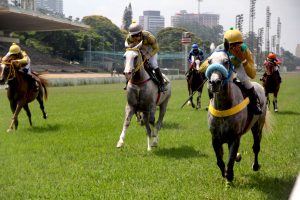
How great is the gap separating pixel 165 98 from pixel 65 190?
Result: 4.59 metres

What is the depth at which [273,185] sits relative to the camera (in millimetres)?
6152

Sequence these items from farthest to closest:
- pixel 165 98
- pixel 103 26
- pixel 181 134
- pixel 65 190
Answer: pixel 103 26
pixel 181 134
pixel 165 98
pixel 65 190

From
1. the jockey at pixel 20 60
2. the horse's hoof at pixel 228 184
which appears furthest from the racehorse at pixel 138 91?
the jockey at pixel 20 60

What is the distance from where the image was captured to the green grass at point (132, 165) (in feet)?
19.4

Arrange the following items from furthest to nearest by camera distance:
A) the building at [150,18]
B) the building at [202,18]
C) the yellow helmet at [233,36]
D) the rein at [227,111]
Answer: the building at [150,18], the building at [202,18], the yellow helmet at [233,36], the rein at [227,111]

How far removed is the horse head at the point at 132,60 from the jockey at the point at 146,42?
20cm

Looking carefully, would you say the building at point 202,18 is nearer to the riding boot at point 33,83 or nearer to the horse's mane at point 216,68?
the horse's mane at point 216,68

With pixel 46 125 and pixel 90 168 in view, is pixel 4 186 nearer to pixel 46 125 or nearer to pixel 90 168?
pixel 90 168

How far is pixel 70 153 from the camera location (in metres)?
8.59

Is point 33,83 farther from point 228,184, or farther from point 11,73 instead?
point 228,184

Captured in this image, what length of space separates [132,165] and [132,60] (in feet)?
6.58

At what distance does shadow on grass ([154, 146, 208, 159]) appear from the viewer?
832 cm

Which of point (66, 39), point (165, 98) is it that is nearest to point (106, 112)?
point (165, 98)

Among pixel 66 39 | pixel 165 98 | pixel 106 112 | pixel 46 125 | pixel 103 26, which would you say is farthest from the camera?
pixel 103 26
